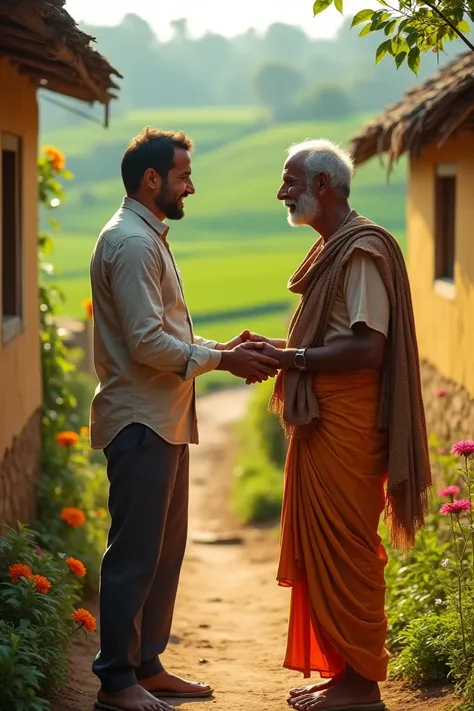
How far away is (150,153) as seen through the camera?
478 cm

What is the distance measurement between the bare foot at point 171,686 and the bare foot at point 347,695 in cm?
52

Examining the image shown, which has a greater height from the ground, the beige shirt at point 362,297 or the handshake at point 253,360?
the beige shirt at point 362,297

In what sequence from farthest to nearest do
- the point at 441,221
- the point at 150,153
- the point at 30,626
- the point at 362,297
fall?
the point at 441,221
the point at 30,626
the point at 150,153
the point at 362,297

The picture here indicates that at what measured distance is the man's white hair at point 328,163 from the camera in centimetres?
483

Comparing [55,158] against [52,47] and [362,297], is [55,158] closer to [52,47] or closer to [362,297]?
[52,47]

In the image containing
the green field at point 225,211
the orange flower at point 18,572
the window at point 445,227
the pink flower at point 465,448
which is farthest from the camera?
the green field at point 225,211

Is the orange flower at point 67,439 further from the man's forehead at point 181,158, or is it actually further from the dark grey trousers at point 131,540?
the man's forehead at point 181,158

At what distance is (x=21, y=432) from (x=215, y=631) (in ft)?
5.78

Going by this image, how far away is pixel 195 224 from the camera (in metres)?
72.1

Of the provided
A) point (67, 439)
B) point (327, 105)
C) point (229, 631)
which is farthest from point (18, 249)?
point (327, 105)

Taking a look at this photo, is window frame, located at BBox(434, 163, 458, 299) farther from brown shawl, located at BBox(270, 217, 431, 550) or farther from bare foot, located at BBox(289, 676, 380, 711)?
bare foot, located at BBox(289, 676, 380, 711)

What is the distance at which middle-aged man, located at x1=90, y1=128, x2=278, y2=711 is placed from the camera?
15.3 ft

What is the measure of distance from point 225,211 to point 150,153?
64853mm

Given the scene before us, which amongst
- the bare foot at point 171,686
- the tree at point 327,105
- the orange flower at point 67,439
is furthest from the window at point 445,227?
the tree at point 327,105
